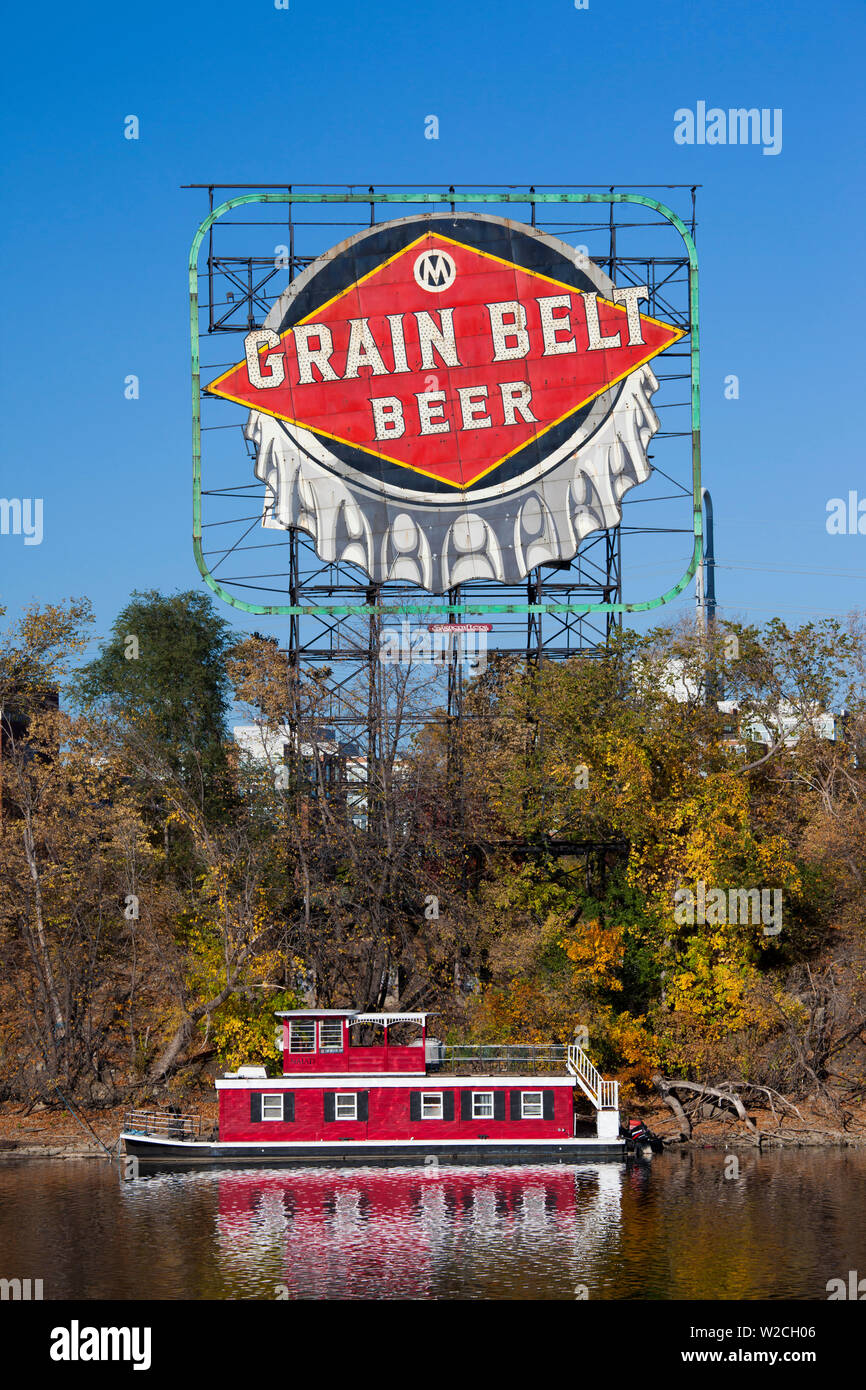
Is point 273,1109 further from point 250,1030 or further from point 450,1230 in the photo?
point 450,1230

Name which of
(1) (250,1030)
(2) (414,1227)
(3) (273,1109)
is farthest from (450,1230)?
(1) (250,1030)

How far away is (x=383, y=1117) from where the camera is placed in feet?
161

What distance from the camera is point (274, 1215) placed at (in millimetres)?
41969

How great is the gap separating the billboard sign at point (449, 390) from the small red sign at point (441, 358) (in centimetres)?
6

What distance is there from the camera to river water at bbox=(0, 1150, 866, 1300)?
35.1 metres

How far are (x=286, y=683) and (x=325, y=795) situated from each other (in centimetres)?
523

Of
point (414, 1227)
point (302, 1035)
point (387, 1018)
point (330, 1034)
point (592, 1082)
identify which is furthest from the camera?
point (592, 1082)

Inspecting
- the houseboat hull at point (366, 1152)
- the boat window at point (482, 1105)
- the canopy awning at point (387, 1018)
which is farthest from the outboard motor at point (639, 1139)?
the canopy awning at point (387, 1018)

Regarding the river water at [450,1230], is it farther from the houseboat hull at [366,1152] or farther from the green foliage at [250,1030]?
the green foliage at [250,1030]

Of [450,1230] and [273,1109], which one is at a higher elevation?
[273,1109]

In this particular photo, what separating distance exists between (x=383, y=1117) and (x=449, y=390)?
28.9m

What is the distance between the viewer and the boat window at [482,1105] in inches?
1937

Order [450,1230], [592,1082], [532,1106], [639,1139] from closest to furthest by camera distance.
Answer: [450,1230], [532,1106], [639,1139], [592,1082]

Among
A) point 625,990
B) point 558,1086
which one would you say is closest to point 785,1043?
point 625,990
